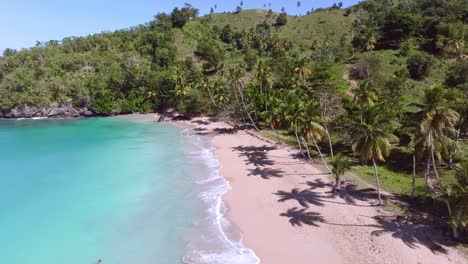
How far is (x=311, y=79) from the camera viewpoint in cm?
6881

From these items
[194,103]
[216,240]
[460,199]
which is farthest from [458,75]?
[216,240]

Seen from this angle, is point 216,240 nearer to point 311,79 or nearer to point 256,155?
point 256,155

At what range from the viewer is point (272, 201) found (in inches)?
1210

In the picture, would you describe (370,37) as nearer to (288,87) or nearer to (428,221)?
(288,87)

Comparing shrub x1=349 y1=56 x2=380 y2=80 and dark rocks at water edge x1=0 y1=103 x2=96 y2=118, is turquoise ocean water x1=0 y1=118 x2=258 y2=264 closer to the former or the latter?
dark rocks at water edge x1=0 y1=103 x2=96 y2=118

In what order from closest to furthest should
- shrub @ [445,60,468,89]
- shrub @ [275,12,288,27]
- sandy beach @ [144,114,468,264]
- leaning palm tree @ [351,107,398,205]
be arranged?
sandy beach @ [144,114,468,264], leaning palm tree @ [351,107,398,205], shrub @ [445,60,468,89], shrub @ [275,12,288,27]

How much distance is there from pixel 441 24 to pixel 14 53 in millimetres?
129516

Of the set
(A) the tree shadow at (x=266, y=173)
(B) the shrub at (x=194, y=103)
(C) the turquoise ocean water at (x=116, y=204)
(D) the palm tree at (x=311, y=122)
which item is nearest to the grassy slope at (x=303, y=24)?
(B) the shrub at (x=194, y=103)

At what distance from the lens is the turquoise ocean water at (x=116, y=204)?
2422cm

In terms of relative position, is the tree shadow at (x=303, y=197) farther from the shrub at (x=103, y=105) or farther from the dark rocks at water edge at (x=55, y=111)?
the dark rocks at water edge at (x=55, y=111)

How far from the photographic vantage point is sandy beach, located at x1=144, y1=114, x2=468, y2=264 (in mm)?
22141

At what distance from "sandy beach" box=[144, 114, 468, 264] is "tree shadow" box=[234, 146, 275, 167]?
166 cm

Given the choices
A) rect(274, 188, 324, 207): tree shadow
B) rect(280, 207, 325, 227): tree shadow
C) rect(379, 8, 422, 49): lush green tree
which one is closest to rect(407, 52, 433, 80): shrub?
rect(379, 8, 422, 49): lush green tree

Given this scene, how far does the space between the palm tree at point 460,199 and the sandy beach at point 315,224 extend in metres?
2.02
